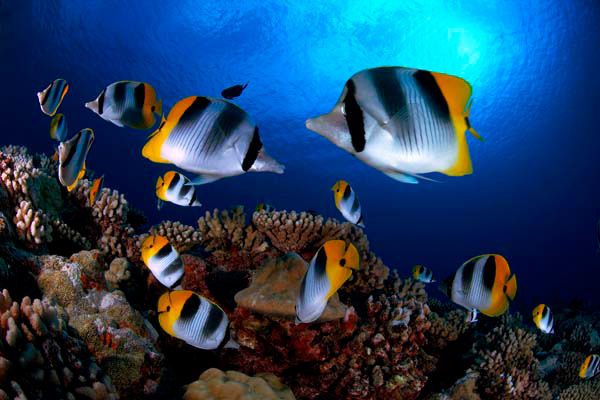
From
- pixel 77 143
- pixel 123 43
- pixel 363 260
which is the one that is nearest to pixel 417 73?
pixel 77 143

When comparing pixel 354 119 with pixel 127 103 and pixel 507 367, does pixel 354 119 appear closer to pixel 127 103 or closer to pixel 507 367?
pixel 127 103

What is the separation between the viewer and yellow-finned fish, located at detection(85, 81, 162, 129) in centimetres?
244

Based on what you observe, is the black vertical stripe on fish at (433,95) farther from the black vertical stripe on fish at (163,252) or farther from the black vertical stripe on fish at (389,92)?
the black vertical stripe on fish at (163,252)

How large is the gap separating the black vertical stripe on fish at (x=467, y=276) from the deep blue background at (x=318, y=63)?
827 inches

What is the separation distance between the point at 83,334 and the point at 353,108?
3.21 metres

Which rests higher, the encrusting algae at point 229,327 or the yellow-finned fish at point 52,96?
the yellow-finned fish at point 52,96

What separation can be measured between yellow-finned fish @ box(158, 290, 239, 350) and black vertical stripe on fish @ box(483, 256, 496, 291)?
223 cm

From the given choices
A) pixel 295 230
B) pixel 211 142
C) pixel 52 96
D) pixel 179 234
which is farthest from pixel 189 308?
pixel 52 96

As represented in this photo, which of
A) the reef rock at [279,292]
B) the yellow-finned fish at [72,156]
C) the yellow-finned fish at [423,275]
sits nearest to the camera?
the yellow-finned fish at [72,156]

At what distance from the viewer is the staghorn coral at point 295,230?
559cm

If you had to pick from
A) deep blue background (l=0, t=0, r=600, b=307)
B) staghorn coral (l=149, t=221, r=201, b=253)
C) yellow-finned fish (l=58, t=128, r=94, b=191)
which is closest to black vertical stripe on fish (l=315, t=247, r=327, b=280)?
yellow-finned fish (l=58, t=128, r=94, b=191)

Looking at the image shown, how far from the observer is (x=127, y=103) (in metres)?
2.47

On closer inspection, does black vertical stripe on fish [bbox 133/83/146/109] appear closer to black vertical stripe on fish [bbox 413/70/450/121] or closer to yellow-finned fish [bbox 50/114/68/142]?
black vertical stripe on fish [bbox 413/70/450/121]

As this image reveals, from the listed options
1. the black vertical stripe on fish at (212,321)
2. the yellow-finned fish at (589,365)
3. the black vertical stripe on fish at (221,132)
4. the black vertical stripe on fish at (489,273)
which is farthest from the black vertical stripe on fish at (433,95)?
the yellow-finned fish at (589,365)
